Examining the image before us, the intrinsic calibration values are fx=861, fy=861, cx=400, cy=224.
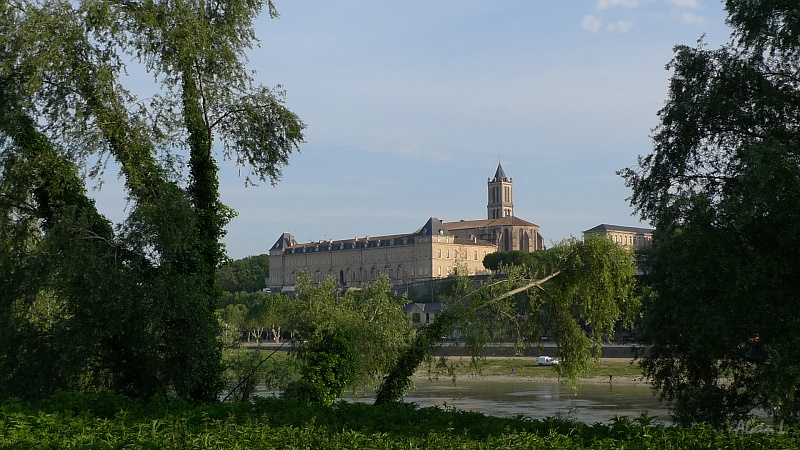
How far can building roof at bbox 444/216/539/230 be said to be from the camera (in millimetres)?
170000

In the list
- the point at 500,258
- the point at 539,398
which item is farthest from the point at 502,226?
the point at 539,398

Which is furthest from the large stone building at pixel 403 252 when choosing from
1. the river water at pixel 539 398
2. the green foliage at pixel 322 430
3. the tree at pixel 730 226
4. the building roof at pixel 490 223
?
the green foliage at pixel 322 430

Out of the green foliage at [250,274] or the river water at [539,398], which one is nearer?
the river water at [539,398]

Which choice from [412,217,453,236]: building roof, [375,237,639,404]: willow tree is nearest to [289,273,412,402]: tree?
[375,237,639,404]: willow tree

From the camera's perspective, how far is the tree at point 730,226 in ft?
38.0

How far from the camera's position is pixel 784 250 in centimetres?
1179

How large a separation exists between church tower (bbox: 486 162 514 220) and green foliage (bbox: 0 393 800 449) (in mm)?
181903

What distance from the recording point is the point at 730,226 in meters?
12.0

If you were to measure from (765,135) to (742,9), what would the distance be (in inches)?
83.2

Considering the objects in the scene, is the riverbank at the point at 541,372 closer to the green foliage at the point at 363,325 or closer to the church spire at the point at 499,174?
the green foliage at the point at 363,325

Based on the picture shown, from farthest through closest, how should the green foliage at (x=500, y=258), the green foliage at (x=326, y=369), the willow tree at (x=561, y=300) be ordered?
the green foliage at (x=500, y=258), the willow tree at (x=561, y=300), the green foliage at (x=326, y=369)

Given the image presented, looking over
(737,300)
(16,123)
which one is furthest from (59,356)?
(737,300)

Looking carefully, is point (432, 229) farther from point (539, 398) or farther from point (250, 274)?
point (539, 398)

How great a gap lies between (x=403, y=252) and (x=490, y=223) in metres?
24.0
